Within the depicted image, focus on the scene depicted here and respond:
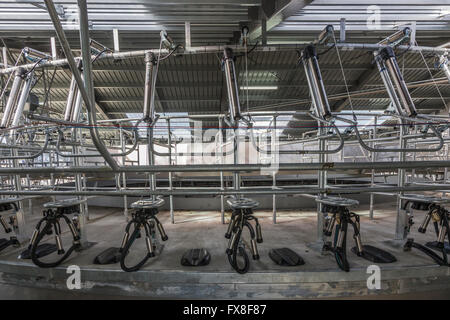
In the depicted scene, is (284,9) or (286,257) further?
(284,9)

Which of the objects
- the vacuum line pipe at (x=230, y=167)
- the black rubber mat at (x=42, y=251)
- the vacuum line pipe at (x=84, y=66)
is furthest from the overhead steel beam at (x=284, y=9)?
the black rubber mat at (x=42, y=251)

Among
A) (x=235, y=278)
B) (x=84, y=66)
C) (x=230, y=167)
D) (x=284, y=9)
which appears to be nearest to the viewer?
(x=84, y=66)

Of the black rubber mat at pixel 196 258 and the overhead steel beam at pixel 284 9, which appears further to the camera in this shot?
the overhead steel beam at pixel 284 9

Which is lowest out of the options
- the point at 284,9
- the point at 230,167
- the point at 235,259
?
the point at 235,259

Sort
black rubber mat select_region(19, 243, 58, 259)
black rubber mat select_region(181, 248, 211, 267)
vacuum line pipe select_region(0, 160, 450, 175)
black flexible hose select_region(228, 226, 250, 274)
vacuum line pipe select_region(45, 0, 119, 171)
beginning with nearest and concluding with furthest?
vacuum line pipe select_region(45, 0, 119, 171) → vacuum line pipe select_region(0, 160, 450, 175) → black flexible hose select_region(228, 226, 250, 274) → black rubber mat select_region(181, 248, 211, 267) → black rubber mat select_region(19, 243, 58, 259)

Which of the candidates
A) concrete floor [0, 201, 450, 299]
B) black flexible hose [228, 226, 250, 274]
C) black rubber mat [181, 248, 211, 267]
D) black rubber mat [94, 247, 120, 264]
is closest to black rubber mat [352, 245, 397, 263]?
concrete floor [0, 201, 450, 299]

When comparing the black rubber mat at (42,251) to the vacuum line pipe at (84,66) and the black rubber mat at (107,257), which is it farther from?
the vacuum line pipe at (84,66)

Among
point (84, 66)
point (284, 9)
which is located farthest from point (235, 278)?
point (284, 9)

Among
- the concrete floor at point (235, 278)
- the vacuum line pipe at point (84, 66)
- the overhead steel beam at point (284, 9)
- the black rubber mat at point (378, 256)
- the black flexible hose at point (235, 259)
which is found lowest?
the concrete floor at point (235, 278)

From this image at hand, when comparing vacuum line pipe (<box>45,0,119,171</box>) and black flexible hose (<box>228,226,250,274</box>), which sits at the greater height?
vacuum line pipe (<box>45,0,119,171</box>)

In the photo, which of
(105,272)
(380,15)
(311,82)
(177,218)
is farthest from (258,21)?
(105,272)

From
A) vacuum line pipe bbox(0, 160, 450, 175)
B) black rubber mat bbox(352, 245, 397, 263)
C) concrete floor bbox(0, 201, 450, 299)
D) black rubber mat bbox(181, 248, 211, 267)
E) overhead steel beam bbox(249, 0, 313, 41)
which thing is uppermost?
overhead steel beam bbox(249, 0, 313, 41)

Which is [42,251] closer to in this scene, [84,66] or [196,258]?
[196,258]

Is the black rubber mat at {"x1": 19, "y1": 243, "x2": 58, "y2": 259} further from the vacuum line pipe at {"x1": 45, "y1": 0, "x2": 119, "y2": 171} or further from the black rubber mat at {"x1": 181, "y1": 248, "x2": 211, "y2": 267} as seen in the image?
the vacuum line pipe at {"x1": 45, "y1": 0, "x2": 119, "y2": 171}
